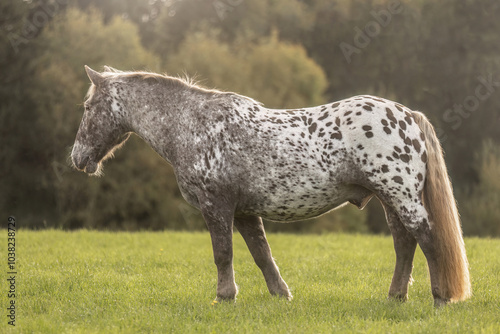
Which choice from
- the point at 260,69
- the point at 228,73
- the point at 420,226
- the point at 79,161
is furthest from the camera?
the point at 260,69

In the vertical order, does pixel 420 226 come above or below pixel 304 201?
below

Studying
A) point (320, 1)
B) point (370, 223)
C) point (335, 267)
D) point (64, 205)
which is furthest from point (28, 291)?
point (320, 1)

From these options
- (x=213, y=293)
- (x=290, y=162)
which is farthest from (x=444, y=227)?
(x=213, y=293)

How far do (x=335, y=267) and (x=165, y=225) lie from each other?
13.9 metres

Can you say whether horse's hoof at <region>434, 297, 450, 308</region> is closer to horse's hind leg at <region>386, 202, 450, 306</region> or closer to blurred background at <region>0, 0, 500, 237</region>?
horse's hind leg at <region>386, 202, 450, 306</region>

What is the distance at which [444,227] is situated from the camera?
5.54 meters

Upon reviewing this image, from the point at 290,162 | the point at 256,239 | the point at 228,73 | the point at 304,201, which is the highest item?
the point at 228,73

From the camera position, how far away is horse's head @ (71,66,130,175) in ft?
21.1

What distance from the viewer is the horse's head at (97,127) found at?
253 inches

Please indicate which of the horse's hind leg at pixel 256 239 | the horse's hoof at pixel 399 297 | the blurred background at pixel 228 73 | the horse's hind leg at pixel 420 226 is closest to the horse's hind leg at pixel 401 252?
the horse's hoof at pixel 399 297

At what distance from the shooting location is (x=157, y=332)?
509cm

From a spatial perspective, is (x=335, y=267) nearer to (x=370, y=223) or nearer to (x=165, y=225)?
(x=165, y=225)

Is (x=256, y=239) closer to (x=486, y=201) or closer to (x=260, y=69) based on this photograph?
(x=260, y=69)

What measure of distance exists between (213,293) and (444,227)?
2832 mm
